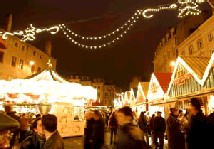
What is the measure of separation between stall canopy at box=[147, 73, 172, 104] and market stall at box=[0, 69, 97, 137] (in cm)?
524

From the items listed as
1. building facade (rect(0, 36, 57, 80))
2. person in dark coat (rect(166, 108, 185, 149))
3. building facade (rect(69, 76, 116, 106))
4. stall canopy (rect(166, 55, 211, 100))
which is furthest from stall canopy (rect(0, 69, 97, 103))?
building facade (rect(69, 76, 116, 106))

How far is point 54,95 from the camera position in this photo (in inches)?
704

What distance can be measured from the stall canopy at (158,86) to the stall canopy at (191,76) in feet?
9.17

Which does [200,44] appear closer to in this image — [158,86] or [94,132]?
[158,86]

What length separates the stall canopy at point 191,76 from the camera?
41.8 ft

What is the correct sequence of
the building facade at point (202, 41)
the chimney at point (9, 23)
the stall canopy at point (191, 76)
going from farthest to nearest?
the chimney at point (9, 23), the building facade at point (202, 41), the stall canopy at point (191, 76)

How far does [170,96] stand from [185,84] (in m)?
2.78

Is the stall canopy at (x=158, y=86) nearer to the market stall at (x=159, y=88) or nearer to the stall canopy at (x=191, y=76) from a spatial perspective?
the market stall at (x=159, y=88)

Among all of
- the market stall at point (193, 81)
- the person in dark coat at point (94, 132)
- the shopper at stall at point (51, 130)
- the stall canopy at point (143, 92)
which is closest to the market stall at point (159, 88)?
the stall canopy at point (143, 92)

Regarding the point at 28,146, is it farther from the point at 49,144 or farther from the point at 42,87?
the point at 42,87

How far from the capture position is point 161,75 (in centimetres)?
2219

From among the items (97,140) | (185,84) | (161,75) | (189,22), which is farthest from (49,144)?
(189,22)

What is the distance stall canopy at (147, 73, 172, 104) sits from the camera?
20.5 m

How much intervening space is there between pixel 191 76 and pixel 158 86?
704 cm
